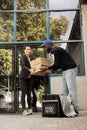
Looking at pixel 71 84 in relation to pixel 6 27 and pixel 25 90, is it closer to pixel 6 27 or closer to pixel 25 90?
pixel 25 90

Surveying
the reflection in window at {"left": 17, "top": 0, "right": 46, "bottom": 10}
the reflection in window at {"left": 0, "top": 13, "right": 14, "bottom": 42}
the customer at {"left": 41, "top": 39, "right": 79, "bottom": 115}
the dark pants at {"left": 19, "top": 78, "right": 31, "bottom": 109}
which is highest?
the reflection in window at {"left": 17, "top": 0, "right": 46, "bottom": 10}

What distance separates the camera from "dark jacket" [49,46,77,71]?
909 centimetres

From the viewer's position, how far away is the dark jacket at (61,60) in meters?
9.09

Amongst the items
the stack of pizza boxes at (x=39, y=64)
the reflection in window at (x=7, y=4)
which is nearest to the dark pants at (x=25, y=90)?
the stack of pizza boxes at (x=39, y=64)

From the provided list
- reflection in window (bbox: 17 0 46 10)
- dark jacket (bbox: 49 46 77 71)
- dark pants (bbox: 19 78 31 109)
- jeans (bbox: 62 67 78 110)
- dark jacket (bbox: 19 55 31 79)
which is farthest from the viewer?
reflection in window (bbox: 17 0 46 10)

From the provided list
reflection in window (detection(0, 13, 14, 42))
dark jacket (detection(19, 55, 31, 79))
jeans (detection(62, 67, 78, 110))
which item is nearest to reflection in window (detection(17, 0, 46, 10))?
reflection in window (detection(0, 13, 14, 42))

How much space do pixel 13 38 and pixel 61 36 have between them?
144 cm

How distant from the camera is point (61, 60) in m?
9.23

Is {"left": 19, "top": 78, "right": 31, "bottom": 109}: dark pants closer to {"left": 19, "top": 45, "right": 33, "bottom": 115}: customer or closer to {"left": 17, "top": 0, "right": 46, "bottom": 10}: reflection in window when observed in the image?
{"left": 19, "top": 45, "right": 33, "bottom": 115}: customer

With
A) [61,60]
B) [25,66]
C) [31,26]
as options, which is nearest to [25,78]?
[25,66]

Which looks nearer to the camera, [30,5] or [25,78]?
[25,78]

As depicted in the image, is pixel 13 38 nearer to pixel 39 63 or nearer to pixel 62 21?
pixel 62 21

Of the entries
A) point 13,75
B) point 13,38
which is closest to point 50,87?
point 13,75

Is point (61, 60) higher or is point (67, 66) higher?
point (61, 60)
